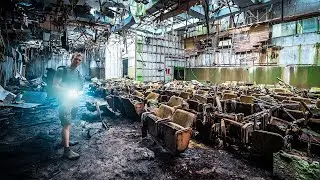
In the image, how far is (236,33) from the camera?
20.2 m

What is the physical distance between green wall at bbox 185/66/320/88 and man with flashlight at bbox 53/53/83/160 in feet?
48.2

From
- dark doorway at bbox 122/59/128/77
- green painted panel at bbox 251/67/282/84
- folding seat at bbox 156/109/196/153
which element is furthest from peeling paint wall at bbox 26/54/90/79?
folding seat at bbox 156/109/196/153

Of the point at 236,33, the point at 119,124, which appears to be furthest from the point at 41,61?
Answer: the point at 119,124

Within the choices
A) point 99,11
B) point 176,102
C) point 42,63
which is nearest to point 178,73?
point 99,11

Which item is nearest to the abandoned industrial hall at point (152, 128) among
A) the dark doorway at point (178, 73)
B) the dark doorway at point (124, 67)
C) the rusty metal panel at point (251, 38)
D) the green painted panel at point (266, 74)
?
the green painted panel at point (266, 74)

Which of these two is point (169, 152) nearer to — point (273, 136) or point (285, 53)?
point (273, 136)

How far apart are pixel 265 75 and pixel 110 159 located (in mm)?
14768

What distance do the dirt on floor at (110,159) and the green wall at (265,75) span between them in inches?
491

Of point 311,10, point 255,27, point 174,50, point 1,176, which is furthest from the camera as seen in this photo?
point 174,50

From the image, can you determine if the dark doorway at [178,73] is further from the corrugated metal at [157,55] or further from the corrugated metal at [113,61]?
the corrugated metal at [113,61]

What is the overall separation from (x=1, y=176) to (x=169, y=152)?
292 cm

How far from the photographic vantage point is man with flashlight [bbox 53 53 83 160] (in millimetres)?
4164

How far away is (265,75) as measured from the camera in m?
15.6

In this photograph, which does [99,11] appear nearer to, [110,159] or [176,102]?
[176,102]
